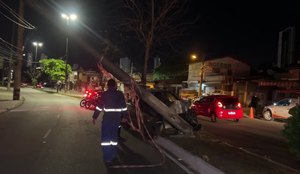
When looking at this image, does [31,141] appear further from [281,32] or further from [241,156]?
[281,32]

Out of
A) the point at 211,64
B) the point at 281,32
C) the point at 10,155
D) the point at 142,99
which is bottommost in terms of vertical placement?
the point at 10,155

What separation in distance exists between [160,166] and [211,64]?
42.9 m

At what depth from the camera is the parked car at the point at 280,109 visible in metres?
27.8

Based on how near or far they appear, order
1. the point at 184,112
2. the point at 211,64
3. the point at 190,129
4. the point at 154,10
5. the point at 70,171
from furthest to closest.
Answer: the point at 211,64 < the point at 154,10 < the point at 184,112 < the point at 190,129 < the point at 70,171

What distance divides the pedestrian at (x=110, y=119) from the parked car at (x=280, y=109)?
19.4 metres

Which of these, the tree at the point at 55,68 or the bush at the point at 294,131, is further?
the tree at the point at 55,68

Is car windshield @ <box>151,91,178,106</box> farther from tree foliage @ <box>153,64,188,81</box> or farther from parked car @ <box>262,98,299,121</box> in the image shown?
tree foliage @ <box>153,64,188,81</box>

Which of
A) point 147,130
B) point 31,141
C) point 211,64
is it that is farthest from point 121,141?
point 211,64

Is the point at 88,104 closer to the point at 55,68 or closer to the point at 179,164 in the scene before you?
the point at 179,164

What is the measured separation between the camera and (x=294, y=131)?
848 cm

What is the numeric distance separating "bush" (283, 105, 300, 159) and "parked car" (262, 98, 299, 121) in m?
19.6

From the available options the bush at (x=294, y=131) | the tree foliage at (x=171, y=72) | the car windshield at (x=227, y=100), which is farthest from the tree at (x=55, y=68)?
the bush at (x=294, y=131)

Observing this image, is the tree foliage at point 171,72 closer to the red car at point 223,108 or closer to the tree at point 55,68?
the tree at point 55,68

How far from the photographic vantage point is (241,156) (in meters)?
10.9
